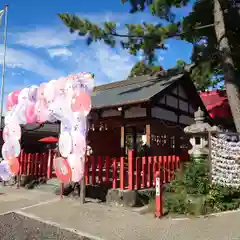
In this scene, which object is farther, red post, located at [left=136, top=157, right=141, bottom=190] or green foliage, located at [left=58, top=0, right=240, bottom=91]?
green foliage, located at [left=58, top=0, right=240, bottom=91]

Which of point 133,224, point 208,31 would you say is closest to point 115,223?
point 133,224

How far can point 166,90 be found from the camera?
1209cm

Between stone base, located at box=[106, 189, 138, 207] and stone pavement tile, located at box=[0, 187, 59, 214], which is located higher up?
stone base, located at box=[106, 189, 138, 207]

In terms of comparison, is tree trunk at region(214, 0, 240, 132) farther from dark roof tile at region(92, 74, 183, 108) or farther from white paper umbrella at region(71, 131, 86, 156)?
white paper umbrella at region(71, 131, 86, 156)

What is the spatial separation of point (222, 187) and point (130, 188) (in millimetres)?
2410

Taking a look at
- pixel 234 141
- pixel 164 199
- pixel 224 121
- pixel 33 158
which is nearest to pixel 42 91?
pixel 33 158

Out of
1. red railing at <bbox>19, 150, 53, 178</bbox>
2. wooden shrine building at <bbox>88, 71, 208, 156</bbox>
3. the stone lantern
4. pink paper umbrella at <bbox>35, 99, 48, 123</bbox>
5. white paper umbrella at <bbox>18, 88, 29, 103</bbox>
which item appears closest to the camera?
the stone lantern

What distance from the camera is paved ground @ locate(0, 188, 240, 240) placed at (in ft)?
17.7

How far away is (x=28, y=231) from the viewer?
19.0 ft

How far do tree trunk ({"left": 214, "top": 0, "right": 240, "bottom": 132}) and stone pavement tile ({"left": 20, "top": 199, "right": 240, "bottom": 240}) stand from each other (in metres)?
4.38

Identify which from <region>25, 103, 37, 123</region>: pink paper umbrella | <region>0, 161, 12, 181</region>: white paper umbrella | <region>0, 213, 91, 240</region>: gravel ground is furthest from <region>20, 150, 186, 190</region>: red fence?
<region>0, 161, 12, 181</region>: white paper umbrella

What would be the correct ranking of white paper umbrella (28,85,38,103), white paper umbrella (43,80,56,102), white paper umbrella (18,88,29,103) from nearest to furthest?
white paper umbrella (43,80,56,102) < white paper umbrella (28,85,38,103) < white paper umbrella (18,88,29,103)

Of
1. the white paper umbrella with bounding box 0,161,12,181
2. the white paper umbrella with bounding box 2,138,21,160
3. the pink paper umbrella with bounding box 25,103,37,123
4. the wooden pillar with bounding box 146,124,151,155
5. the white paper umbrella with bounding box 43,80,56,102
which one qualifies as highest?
the white paper umbrella with bounding box 43,80,56,102

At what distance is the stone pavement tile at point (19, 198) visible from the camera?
8.12 meters
